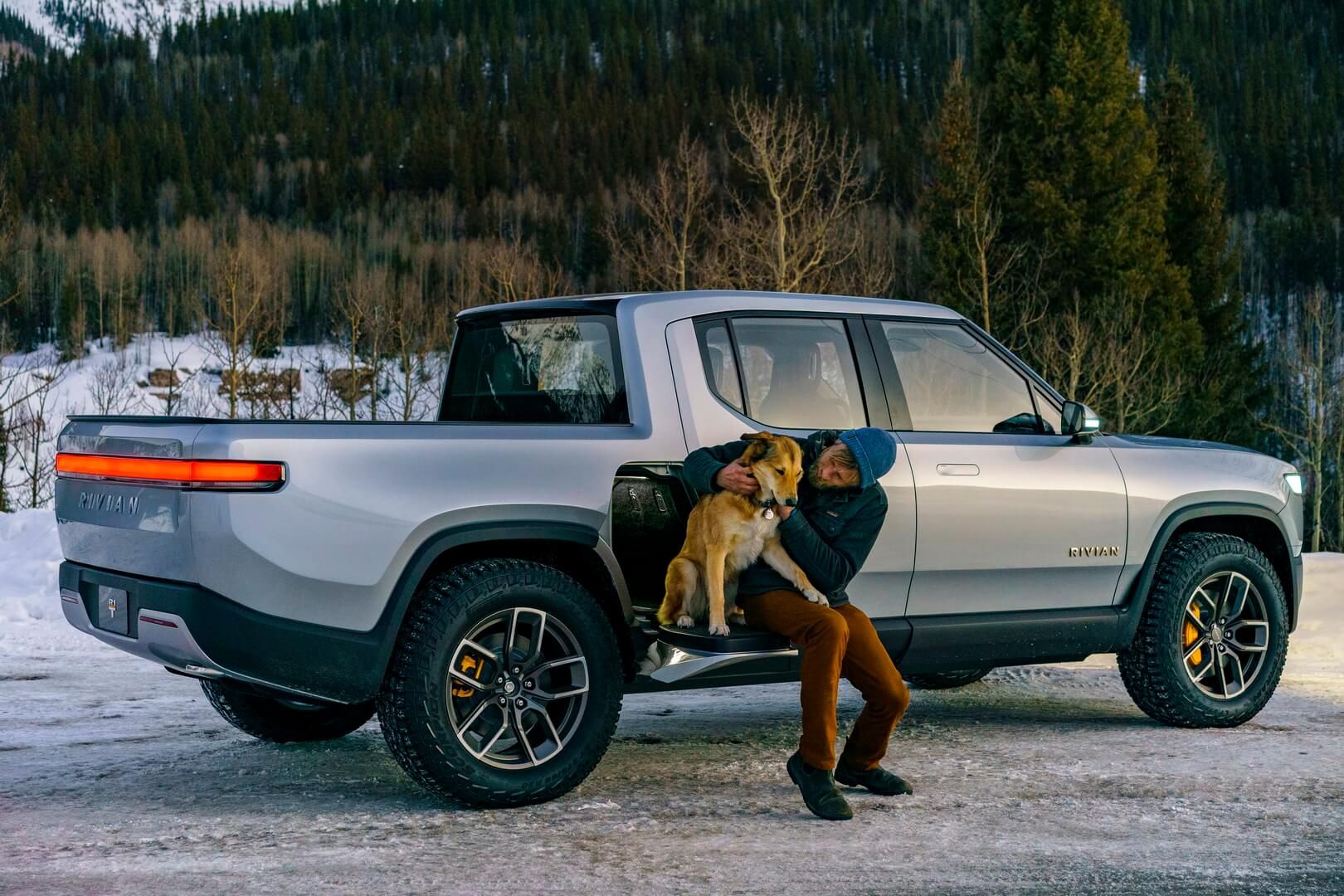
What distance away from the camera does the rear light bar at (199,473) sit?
476cm

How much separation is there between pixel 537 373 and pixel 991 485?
206 cm

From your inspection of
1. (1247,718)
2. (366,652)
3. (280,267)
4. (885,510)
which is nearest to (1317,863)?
(885,510)

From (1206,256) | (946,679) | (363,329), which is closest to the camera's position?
(946,679)

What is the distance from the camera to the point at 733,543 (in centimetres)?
536

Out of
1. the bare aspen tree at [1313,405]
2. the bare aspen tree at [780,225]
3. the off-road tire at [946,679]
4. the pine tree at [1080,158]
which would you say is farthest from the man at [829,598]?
the bare aspen tree at [1313,405]

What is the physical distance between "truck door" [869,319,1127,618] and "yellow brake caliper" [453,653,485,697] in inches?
74.9

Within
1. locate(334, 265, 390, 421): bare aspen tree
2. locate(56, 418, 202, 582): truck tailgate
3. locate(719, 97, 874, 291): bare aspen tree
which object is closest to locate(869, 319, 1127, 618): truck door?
locate(56, 418, 202, 582): truck tailgate

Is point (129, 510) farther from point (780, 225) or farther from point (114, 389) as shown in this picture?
point (114, 389)

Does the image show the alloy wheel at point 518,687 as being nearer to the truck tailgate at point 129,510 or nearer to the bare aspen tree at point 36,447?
the truck tailgate at point 129,510

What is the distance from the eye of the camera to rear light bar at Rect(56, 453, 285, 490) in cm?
476

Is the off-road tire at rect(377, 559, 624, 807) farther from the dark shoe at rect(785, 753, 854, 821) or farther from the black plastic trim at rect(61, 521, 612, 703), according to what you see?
the dark shoe at rect(785, 753, 854, 821)

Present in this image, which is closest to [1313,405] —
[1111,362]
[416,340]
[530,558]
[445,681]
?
[1111,362]

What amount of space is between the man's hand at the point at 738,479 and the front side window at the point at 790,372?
2.22 feet

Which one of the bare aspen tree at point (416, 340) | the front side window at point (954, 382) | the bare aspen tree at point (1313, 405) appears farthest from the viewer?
the bare aspen tree at point (416, 340)
